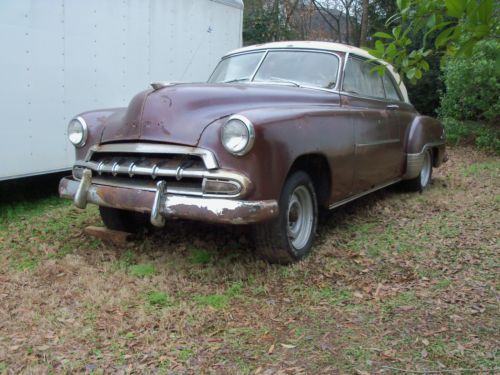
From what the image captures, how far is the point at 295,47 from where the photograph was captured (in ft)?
17.1

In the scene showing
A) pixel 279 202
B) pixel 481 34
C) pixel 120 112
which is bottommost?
pixel 279 202

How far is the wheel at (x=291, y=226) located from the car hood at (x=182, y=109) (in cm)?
70

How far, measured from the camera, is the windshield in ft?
16.2

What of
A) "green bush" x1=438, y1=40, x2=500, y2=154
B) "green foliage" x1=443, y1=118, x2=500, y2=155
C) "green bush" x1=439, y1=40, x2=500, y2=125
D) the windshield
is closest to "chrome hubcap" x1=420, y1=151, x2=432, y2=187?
the windshield

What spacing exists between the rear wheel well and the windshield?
891 mm

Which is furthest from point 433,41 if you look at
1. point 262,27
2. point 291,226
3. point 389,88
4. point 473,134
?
point 291,226

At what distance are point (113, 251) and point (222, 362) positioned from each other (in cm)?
192

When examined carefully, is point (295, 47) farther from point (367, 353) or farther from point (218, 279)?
point (367, 353)

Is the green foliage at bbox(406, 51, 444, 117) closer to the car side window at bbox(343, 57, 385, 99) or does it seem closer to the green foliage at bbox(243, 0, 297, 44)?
the green foliage at bbox(243, 0, 297, 44)

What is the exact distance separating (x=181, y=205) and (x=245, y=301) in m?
0.77

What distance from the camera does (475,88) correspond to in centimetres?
1080

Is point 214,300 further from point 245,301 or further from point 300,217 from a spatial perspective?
point 300,217

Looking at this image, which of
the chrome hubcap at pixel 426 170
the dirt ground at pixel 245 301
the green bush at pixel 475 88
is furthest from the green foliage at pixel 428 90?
the dirt ground at pixel 245 301

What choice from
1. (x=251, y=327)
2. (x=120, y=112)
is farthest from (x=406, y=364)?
(x=120, y=112)
